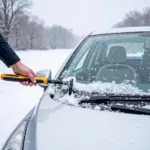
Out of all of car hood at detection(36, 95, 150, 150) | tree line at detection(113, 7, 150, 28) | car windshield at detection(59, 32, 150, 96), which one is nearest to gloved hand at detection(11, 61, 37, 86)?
car hood at detection(36, 95, 150, 150)

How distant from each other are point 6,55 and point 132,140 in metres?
1.18

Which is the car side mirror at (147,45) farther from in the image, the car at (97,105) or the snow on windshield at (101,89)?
the snow on windshield at (101,89)

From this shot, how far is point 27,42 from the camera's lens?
2751 inches

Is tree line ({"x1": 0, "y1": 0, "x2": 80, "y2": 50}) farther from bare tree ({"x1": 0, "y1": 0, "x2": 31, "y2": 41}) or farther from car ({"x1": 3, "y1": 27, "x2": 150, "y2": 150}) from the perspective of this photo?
car ({"x1": 3, "y1": 27, "x2": 150, "y2": 150})

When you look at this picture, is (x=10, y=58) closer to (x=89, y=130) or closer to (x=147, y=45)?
(x=89, y=130)

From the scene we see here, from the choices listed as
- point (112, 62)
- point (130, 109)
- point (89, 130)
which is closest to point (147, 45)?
point (112, 62)

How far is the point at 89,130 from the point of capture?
156cm

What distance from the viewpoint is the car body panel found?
143 centimetres

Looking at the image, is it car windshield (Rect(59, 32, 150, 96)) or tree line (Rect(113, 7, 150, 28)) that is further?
tree line (Rect(113, 7, 150, 28))

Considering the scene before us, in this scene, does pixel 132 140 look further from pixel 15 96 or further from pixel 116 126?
pixel 15 96

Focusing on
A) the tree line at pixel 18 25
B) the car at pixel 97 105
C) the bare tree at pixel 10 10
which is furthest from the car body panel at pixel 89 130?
the bare tree at pixel 10 10

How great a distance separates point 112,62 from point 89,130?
1.19 m

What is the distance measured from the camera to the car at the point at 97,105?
1484 millimetres

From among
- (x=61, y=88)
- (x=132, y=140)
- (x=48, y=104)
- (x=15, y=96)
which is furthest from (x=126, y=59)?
(x=15, y=96)
